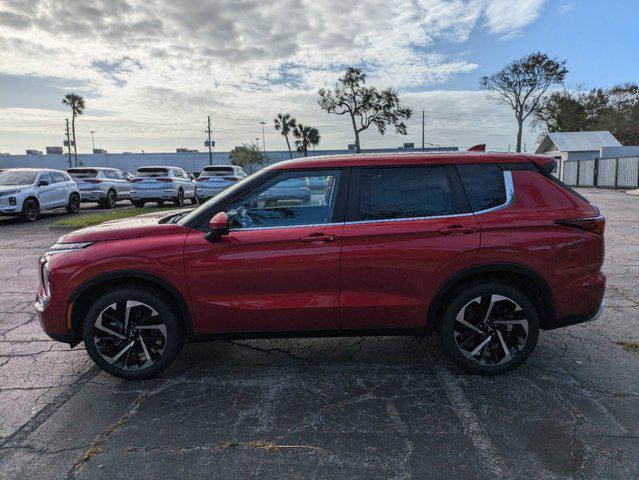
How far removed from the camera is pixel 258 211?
3645mm

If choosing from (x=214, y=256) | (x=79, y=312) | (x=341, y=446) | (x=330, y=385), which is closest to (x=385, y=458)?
(x=341, y=446)

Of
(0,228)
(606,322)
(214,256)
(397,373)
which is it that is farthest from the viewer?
(0,228)

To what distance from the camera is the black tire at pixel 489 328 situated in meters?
3.59

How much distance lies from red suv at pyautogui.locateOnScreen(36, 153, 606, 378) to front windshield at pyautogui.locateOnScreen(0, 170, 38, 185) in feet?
44.5

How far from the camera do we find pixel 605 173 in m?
32.0

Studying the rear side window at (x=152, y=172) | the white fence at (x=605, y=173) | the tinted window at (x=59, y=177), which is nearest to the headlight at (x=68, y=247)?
the tinted window at (x=59, y=177)

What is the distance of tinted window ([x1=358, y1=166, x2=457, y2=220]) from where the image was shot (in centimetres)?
360

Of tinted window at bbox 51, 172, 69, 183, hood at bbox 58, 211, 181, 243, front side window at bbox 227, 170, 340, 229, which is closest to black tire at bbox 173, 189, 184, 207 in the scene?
tinted window at bbox 51, 172, 69, 183

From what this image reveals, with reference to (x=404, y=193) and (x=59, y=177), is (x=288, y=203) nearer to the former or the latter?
(x=404, y=193)

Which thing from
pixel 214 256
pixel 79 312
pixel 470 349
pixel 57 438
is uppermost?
pixel 214 256

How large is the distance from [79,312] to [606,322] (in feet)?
17.0

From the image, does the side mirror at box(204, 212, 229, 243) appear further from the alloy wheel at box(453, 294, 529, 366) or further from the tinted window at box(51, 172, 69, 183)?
the tinted window at box(51, 172, 69, 183)

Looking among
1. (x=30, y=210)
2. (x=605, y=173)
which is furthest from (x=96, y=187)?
(x=605, y=173)

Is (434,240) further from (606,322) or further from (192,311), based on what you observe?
(606,322)
